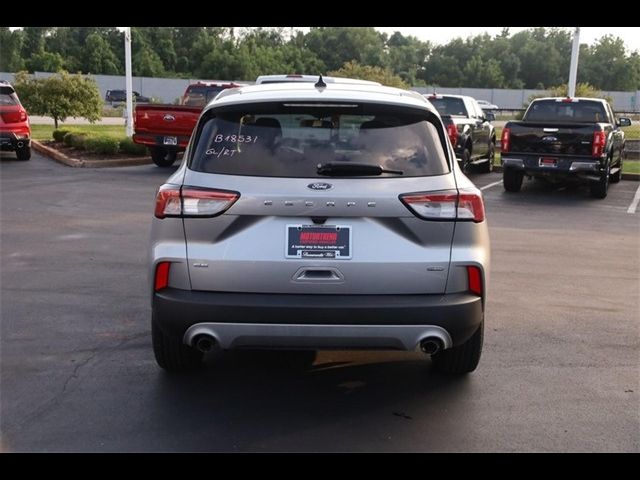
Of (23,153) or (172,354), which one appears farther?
(23,153)

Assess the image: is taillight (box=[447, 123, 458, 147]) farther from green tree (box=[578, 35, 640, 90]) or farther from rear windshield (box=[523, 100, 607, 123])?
green tree (box=[578, 35, 640, 90])

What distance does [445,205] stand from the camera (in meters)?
4.06

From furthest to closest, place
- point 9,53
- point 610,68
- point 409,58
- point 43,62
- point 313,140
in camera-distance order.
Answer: point 409,58 → point 610,68 → point 43,62 → point 9,53 → point 313,140

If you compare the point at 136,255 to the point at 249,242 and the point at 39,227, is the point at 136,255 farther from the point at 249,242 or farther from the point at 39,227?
the point at 249,242

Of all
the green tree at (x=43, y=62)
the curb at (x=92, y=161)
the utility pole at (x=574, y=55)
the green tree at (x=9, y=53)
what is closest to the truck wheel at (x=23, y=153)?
the curb at (x=92, y=161)

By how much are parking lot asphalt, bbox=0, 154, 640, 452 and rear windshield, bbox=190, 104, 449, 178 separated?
4.47 feet

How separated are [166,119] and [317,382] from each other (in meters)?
12.9

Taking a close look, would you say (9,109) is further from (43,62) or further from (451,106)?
(43,62)

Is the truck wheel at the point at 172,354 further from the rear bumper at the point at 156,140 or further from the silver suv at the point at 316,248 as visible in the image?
the rear bumper at the point at 156,140

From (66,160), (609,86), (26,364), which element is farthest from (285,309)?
(609,86)

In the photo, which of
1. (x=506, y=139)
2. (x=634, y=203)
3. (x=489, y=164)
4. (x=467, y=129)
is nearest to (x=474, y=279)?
(x=506, y=139)

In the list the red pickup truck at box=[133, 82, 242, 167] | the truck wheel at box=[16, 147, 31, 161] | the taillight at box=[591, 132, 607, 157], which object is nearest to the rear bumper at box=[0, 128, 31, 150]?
the truck wheel at box=[16, 147, 31, 161]

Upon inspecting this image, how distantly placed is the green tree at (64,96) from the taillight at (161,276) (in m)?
22.0
